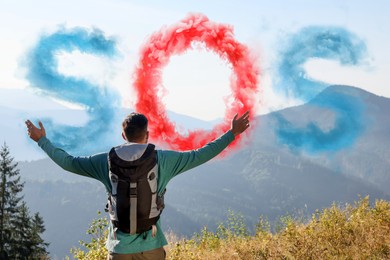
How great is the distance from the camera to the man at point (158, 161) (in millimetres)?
4047

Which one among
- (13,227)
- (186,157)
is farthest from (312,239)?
(13,227)

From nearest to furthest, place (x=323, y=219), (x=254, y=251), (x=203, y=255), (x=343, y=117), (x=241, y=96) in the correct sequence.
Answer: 1. (x=254, y=251)
2. (x=203, y=255)
3. (x=323, y=219)
4. (x=241, y=96)
5. (x=343, y=117)

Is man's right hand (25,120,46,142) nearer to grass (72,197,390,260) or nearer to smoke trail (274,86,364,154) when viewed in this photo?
grass (72,197,390,260)

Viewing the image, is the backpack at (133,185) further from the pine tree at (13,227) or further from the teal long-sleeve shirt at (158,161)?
the pine tree at (13,227)

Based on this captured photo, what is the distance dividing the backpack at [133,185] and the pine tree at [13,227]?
3571 centimetres

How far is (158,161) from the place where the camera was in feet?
13.5

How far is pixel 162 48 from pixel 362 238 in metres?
6.63

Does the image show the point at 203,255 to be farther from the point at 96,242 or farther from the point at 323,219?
the point at 323,219

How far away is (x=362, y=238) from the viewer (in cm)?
819

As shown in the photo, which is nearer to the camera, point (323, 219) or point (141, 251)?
point (141, 251)

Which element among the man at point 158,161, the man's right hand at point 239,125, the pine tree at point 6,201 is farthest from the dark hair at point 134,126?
the pine tree at point 6,201

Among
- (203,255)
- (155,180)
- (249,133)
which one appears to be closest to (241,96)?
(249,133)

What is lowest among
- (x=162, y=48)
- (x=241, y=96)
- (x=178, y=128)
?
(x=178, y=128)

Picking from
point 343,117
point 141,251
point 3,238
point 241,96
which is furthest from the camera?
point 3,238
